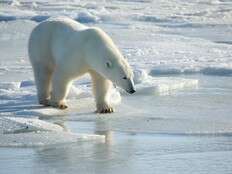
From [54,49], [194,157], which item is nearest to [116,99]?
[54,49]

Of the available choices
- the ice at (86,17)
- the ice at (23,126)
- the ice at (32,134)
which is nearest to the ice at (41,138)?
the ice at (32,134)

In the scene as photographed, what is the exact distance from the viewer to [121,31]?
1731 centimetres

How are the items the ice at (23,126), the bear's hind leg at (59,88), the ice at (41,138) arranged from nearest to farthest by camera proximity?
the ice at (41,138), the ice at (23,126), the bear's hind leg at (59,88)

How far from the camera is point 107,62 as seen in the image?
7109 millimetres

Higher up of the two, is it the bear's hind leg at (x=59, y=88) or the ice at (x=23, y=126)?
the ice at (x=23, y=126)

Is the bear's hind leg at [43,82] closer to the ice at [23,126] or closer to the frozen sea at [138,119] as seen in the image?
the frozen sea at [138,119]

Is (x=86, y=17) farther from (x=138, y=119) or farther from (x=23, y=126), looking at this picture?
(x=23, y=126)

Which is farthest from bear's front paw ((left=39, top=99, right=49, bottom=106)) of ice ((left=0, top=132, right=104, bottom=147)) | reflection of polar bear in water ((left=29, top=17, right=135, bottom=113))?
ice ((left=0, top=132, right=104, bottom=147))

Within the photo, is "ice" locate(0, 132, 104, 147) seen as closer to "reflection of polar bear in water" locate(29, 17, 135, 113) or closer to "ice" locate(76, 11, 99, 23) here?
"reflection of polar bear in water" locate(29, 17, 135, 113)

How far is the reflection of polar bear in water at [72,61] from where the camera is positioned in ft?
23.5

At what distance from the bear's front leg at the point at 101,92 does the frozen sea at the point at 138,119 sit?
0.13 metres

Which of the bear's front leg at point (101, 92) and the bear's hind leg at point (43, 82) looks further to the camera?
the bear's hind leg at point (43, 82)

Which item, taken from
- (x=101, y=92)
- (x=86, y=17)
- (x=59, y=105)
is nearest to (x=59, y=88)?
(x=59, y=105)

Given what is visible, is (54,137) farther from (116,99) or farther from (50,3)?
(50,3)
